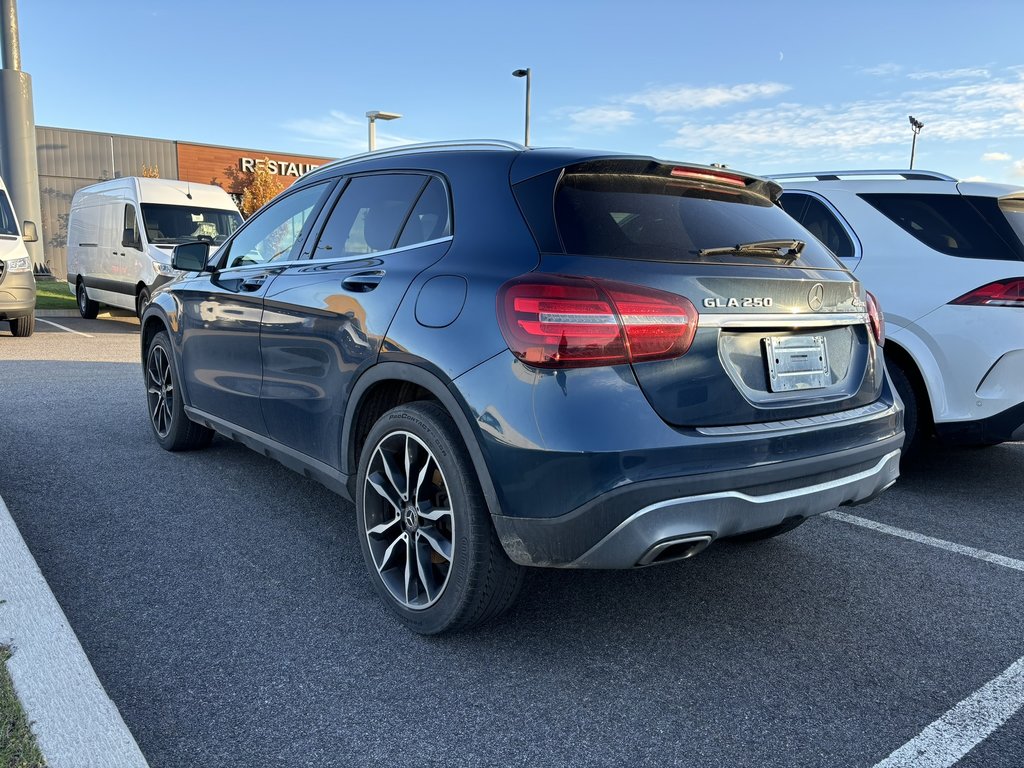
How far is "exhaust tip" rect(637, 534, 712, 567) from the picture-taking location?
2352 mm

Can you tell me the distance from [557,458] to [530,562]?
0.38m

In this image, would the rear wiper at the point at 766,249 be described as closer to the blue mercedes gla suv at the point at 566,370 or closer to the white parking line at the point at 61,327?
the blue mercedes gla suv at the point at 566,370

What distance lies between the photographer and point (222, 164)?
38.8 meters

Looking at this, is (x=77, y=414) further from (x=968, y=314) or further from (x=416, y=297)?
(x=968, y=314)

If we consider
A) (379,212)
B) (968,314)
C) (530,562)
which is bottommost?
(530,562)

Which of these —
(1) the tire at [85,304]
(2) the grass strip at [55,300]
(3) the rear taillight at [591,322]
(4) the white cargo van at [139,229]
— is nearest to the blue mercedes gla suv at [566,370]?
(3) the rear taillight at [591,322]

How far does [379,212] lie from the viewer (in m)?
3.35

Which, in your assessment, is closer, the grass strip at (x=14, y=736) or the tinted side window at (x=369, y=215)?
the grass strip at (x=14, y=736)

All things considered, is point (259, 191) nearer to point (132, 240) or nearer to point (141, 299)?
point (132, 240)

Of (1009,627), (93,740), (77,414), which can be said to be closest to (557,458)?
(93,740)


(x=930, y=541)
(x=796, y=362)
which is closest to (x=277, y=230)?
(x=796, y=362)

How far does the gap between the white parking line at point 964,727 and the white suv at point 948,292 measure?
6.95 ft

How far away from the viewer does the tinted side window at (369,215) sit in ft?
10.6

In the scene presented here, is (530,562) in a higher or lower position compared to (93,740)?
higher
